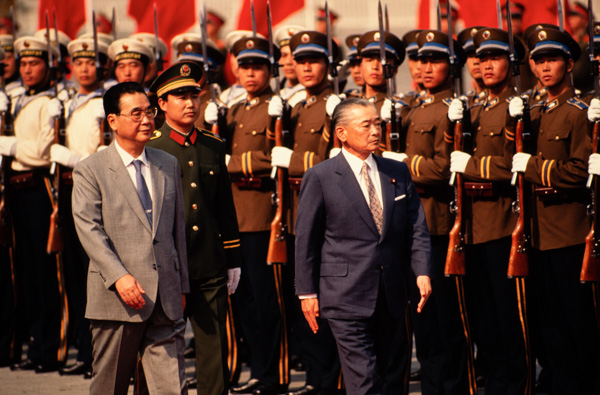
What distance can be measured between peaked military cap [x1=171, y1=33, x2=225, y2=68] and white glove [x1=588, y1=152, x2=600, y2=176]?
3591 millimetres

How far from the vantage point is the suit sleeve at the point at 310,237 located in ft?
17.5

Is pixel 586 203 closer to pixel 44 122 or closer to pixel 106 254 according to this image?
pixel 106 254

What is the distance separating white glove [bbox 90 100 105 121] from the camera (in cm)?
812

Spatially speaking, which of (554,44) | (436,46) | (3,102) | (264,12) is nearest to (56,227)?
(3,102)

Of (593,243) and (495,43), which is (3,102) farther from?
(593,243)

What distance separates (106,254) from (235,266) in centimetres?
126

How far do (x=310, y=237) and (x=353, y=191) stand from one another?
1.10ft

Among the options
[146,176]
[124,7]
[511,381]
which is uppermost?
[124,7]

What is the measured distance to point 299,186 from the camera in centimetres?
737

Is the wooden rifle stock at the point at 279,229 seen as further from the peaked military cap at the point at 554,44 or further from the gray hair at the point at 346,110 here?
the peaked military cap at the point at 554,44

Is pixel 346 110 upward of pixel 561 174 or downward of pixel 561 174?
upward

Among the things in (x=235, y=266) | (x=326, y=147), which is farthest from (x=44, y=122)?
(x=235, y=266)

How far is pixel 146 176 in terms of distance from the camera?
5223 millimetres

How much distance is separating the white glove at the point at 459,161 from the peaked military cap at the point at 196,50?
2.71 meters
